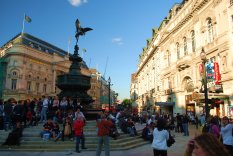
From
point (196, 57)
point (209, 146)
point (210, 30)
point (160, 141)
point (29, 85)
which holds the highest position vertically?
point (210, 30)

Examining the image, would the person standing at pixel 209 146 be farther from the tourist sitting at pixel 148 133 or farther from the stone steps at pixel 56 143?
the tourist sitting at pixel 148 133

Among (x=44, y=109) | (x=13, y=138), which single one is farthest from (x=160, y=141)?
(x=44, y=109)

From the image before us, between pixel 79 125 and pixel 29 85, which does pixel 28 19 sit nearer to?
pixel 29 85

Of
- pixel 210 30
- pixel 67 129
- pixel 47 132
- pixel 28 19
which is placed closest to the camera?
pixel 67 129

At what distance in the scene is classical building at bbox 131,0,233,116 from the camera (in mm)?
23969

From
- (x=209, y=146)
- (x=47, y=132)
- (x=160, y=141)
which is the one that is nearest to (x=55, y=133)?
(x=47, y=132)

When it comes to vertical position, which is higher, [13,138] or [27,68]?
[27,68]

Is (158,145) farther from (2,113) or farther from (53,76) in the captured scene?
(53,76)

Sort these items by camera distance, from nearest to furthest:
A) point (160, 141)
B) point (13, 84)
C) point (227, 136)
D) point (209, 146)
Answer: point (209, 146), point (160, 141), point (227, 136), point (13, 84)

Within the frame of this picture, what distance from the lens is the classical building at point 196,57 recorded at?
2397 centimetres

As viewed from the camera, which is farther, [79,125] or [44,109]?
[44,109]

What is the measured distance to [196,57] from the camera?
30359 millimetres

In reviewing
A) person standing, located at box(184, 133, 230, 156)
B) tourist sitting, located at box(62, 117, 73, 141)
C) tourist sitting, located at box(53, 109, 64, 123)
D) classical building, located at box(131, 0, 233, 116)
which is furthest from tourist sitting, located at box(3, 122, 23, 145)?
classical building, located at box(131, 0, 233, 116)

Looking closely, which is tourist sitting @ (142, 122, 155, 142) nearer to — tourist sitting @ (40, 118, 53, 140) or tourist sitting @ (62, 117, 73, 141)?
tourist sitting @ (62, 117, 73, 141)
